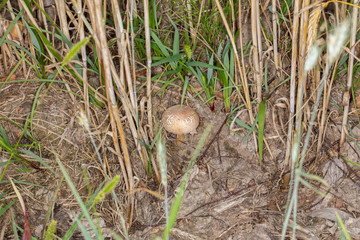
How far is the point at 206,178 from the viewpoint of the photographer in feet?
4.72

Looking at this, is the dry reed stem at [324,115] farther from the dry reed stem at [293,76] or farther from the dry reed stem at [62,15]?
the dry reed stem at [62,15]

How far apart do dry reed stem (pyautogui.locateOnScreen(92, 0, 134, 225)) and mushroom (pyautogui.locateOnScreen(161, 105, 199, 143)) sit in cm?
22

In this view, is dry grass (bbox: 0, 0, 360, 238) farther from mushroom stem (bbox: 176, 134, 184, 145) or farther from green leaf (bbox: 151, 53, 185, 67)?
mushroom stem (bbox: 176, 134, 184, 145)

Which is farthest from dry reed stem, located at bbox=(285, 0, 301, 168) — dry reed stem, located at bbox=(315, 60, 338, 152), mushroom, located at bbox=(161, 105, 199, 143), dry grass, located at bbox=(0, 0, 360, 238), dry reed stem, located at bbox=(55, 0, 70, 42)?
dry reed stem, located at bbox=(55, 0, 70, 42)

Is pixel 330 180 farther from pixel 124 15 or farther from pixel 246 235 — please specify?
pixel 124 15

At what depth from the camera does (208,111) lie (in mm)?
1469

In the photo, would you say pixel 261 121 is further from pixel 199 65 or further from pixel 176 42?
pixel 176 42

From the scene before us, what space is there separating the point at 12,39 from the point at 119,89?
0.56m

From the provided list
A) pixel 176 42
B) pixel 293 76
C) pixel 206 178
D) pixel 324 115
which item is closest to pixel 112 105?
pixel 176 42

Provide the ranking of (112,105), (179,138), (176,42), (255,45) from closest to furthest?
(112,105) < (255,45) < (176,42) < (179,138)

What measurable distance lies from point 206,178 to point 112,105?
56cm

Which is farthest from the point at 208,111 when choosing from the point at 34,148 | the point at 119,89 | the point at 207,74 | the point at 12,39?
the point at 12,39

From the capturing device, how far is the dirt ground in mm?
1352

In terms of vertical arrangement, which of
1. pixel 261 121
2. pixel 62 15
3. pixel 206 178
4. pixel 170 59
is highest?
pixel 62 15
